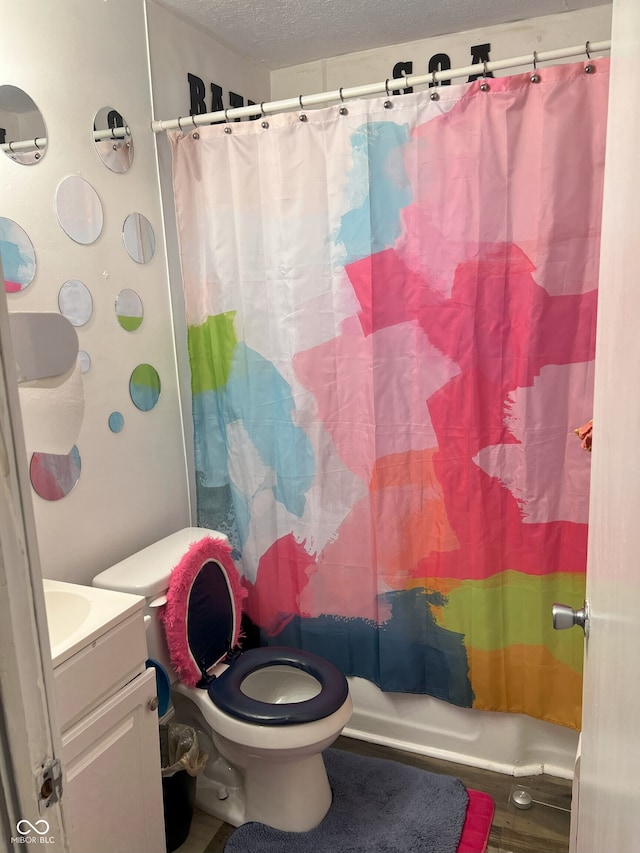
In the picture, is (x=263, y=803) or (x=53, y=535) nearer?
(x=53, y=535)

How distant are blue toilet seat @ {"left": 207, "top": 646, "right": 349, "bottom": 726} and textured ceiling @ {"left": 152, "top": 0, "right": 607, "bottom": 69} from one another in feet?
6.42

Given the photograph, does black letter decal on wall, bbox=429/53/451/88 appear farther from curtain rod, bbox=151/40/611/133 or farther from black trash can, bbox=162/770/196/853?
black trash can, bbox=162/770/196/853

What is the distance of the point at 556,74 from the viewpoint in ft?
5.43

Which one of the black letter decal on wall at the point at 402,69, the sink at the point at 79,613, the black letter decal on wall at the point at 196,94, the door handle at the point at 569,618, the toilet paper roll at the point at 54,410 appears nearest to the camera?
the toilet paper roll at the point at 54,410

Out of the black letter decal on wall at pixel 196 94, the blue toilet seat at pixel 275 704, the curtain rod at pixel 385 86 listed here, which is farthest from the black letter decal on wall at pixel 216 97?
the blue toilet seat at pixel 275 704

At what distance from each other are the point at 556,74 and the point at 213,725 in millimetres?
1928

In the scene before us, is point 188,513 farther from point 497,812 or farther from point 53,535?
point 497,812

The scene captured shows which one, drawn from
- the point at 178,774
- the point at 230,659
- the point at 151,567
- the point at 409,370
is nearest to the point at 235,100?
the point at 409,370

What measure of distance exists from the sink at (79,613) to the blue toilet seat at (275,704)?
0.47 meters

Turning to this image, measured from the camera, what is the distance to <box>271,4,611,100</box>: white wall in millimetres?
2059

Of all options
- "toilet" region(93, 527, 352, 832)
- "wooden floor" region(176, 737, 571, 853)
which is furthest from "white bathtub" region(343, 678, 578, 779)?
"toilet" region(93, 527, 352, 832)

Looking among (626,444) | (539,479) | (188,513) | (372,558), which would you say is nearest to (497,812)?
(372,558)

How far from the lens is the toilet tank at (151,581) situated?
1.79m

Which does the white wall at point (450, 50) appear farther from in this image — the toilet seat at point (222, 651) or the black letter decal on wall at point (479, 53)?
the toilet seat at point (222, 651)
